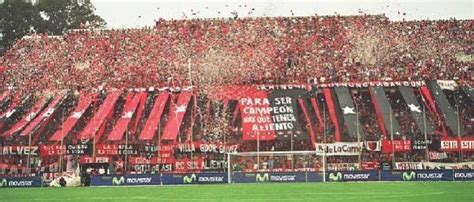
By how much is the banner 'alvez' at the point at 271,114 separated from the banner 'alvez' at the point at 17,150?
15.5 meters

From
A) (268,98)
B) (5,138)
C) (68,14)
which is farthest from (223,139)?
(68,14)

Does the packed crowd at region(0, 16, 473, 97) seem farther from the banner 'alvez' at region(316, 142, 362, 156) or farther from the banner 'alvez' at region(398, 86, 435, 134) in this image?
the banner 'alvez' at region(316, 142, 362, 156)

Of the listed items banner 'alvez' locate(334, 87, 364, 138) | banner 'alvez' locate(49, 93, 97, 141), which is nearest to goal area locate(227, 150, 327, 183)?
banner 'alvez' locate(334, 87, 364, 138)

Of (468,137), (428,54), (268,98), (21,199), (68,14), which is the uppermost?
(68,14)

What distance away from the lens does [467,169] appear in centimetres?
4109

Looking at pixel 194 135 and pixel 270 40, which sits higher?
pixel 270 40

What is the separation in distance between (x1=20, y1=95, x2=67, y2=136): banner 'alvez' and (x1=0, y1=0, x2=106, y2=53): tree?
68.7ft

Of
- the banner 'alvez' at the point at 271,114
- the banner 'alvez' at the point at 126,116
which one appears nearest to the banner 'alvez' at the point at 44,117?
the banner 'alvez' at the point at 126,116

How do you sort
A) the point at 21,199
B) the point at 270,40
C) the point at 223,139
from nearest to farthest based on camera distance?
the point at 21,199
the point at 223,139
the point at 270,40

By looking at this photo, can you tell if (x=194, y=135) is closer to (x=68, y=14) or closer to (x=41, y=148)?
(x=41, y=148)

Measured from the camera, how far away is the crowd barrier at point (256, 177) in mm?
41312

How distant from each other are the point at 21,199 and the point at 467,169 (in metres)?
27.1

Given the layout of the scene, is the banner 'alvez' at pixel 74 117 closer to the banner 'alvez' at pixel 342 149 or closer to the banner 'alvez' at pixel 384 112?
the banner 'alvez' at pixel 342 149

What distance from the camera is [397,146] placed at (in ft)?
149
